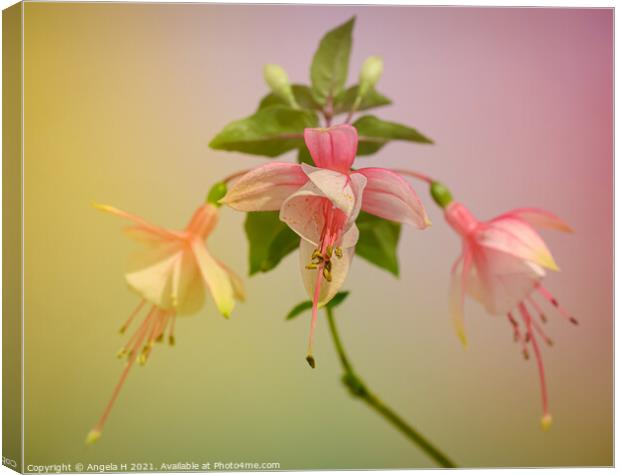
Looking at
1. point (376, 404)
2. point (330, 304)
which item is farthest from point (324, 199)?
point (376, 404)

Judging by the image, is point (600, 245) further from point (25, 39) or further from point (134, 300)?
point (25, 39)

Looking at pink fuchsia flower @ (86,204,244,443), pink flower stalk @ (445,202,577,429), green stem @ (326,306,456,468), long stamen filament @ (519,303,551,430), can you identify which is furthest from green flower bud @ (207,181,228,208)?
long stamen filament @ (519,303,551,430)

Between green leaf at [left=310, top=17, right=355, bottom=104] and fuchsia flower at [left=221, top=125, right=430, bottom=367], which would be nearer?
fuchsia flower at [left=221, top=125, right=430, bottom=367]

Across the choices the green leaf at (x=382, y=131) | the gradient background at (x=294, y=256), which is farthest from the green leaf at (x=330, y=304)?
the green leaf at (x=382, y=131)

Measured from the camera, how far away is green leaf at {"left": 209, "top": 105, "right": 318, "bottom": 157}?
43.6 inches

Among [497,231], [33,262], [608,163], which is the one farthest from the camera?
[608,163]

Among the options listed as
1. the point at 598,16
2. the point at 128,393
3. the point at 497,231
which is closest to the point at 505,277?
the point at 497,231

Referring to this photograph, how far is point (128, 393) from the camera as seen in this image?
1.29 metres

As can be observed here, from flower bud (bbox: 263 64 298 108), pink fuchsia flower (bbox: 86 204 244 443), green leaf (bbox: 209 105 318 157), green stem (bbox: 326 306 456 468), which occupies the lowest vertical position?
green stem (bbox: 326 306 456 468)

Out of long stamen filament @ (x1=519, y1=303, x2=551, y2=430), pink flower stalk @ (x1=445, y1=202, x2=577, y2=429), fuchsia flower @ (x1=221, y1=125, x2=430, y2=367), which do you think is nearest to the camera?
fuchsia flower @ (x1=221, y1=125, x2=430, y2=367)

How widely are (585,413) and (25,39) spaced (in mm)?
1167

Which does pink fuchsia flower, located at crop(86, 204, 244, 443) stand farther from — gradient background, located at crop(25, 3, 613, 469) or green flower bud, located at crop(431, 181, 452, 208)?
green flower bud, located at crop(431, 181, 452, 208)

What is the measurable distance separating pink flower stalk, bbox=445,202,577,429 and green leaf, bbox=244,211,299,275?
0.82 feet

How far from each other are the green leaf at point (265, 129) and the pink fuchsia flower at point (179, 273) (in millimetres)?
103
